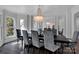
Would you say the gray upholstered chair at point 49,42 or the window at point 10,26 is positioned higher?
the window at point 10,26

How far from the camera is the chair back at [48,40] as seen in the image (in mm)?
2890

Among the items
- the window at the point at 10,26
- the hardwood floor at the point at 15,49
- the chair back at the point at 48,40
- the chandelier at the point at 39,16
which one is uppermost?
the chandelier at the point at 39,16

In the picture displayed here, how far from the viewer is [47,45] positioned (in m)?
2.99

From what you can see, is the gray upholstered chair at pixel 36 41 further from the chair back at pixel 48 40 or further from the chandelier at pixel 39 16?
the chandelier at pixel 39 16

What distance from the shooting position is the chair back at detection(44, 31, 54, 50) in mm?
2890

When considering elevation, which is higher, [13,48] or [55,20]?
[55,20]

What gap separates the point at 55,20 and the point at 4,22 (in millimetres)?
1405

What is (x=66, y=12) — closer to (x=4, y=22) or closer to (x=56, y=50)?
(x=56, y=50)

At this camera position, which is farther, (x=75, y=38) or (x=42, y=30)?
(x=42, y=30)

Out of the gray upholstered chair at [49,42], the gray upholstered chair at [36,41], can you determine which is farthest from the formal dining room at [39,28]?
the gray upholstered chair at [36,41]

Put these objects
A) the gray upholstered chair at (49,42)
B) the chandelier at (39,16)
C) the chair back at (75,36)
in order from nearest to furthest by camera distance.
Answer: the chair back at (75,36) < the chandelier at (39,16) < the gray upholstered chair at (49,42)
